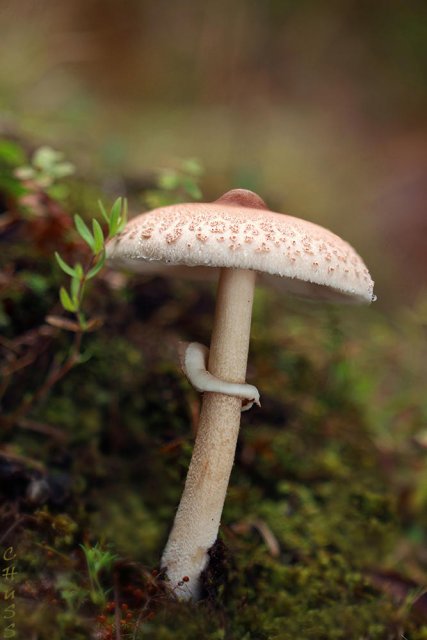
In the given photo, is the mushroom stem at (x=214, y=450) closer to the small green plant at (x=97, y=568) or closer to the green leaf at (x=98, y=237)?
the small green plant at (x=97, y=568)

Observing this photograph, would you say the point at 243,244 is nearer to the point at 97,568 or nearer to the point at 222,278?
the point at 222,278

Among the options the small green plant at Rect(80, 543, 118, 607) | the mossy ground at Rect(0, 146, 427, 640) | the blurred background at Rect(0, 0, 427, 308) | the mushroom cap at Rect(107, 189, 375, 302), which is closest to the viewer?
the mushroom cap at Rect(107, 189, 375, 302)

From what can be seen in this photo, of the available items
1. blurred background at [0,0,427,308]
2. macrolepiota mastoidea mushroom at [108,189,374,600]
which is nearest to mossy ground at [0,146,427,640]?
macrolepiota mastoidea mushroom at [108,189,374,600]

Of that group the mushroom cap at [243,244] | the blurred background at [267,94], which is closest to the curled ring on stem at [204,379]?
the mushroom cap at [243,244]

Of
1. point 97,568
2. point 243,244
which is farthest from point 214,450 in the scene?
point 243,244

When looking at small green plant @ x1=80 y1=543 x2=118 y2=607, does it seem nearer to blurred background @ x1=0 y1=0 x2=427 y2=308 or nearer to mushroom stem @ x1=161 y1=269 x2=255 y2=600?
mushroom stem @ x1=161 y1=269 x2=255 y2=600

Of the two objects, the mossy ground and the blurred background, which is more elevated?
the blurred background

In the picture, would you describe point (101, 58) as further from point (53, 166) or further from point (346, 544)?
point (346, 544)

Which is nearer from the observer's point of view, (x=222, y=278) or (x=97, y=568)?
(x=97, y=568)
